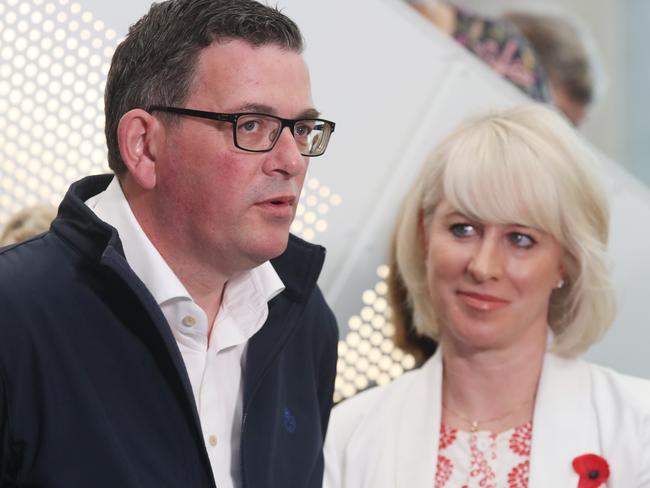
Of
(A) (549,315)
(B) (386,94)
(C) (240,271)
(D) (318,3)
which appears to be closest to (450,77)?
(B) (386,94)

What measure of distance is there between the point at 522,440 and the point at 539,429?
0.04 metres

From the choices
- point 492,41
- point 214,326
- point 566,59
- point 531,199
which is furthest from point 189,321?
point 566,59

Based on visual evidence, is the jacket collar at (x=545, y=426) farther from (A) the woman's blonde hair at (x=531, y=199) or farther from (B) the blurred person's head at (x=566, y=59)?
(B) the blurred person's head at (x=566, y=59)

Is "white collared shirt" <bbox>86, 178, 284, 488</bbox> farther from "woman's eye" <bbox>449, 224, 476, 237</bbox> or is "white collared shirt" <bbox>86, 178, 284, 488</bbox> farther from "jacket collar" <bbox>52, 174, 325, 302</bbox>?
"woman's eye" <bbox>449, 224, 476, 237</bbox>

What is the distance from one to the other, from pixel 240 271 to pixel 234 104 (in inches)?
9.8

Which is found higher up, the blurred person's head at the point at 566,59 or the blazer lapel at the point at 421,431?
the blurred person's head at the point at 566,59

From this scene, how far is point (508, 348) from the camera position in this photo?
2133 mm

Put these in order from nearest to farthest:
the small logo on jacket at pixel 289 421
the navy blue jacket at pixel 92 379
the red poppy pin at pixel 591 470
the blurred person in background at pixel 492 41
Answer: the navy blue jacket at pixel 92 379 → the small logo on jacket at pixel 289 421 → the red poppy pin at pixel 591 470 → the blurred person in background at pixel 492 41

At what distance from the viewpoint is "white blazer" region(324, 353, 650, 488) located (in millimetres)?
2012

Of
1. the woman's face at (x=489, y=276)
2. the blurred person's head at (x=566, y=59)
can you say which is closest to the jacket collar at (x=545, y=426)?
the woman's face at (x=489, y=276)

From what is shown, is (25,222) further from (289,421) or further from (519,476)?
(519,476)

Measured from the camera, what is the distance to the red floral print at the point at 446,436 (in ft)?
6.91

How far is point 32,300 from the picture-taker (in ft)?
4.57

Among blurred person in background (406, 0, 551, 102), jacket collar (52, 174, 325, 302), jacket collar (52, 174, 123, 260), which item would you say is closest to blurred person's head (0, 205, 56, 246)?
jacket collar (52, 174, 325, 302)
